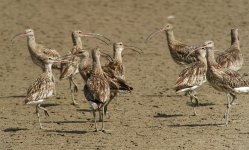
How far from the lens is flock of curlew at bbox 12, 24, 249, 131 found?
15.3 meters

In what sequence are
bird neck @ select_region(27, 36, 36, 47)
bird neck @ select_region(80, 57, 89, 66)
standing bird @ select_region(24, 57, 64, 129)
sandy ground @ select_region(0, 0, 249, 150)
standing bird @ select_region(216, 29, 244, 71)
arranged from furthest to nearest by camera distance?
bird neck @ select_region(27, 36, 36, 47)
standing bird @ select_region(216, 29, 244, 71)
bird neck @ select_region(80, 57, 89, 66)
standing bird @ select_region(24, 57, 64, 129)
sandy ground @ select_region(0, 0, 249, 150)

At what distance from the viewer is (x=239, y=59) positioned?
60.0 feet

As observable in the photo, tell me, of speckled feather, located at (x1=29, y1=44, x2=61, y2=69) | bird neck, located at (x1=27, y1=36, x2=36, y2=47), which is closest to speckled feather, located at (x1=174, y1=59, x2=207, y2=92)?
speckled feather, located at (x1=29, y1=44, x2=61, y2=69)

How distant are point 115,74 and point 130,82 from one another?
10.1ft

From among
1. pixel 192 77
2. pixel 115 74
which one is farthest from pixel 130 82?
pixel 192 77

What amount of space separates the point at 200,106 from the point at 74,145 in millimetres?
3834

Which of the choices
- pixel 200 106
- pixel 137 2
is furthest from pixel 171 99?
pixel 137 2

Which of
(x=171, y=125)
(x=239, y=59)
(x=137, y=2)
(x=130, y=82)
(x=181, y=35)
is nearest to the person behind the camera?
(x=171, y=125)

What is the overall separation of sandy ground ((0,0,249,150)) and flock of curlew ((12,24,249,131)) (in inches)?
15.3

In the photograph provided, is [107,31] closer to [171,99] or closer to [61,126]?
[171,99]

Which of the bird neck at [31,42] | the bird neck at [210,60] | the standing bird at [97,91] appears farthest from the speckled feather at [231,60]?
the bird neck at [31,42]

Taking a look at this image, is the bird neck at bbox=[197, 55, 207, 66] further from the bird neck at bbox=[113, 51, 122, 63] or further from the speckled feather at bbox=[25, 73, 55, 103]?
the speckled feather at bbox=[25, 73, 55, 103]

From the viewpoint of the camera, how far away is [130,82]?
2003cm

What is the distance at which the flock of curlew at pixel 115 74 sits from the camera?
603 inches
